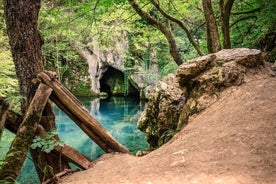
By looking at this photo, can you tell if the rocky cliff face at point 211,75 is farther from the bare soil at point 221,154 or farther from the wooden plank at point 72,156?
the wooden plank at point 72,156

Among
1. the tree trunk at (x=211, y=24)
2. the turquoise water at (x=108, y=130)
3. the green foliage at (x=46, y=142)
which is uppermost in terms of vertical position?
the tree trunk at (x=211, y=24)

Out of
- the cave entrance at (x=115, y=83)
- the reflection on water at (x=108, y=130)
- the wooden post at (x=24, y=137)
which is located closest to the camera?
the wooden post at (x=24, y=137)

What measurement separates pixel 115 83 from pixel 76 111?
25710 mm

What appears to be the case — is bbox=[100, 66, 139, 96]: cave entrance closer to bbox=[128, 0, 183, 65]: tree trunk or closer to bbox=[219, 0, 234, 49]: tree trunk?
bbox=[128, 0, 183, 65]: tree trunk

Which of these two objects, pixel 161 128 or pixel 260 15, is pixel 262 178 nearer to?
pixel 161 128

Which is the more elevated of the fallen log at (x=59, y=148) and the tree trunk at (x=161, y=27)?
the tree trunk at (x=161, y=27)

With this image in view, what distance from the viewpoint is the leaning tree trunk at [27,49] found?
174 inches

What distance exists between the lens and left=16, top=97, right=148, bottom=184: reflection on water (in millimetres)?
12339

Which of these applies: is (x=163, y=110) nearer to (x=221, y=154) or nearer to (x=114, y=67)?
(x=221, y=154)

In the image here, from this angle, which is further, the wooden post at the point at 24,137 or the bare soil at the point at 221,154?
the wooden post at the point at 24,137

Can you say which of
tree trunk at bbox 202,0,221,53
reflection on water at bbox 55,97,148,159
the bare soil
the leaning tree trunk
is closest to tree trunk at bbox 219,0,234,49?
tree trunk at bbox 202,0,221,53

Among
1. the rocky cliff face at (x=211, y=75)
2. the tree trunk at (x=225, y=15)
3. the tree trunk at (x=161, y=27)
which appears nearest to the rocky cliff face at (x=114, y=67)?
the tree trunk at (x=161, y=27)

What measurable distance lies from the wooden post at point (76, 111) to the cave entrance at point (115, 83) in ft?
80.0

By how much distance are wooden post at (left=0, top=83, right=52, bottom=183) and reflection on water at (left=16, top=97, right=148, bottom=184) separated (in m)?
5.45
